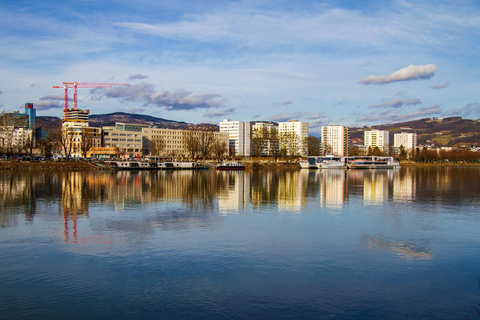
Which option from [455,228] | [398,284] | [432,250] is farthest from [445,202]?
[398,284]

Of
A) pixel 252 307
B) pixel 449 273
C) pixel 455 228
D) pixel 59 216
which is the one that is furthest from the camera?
pixel 59 216

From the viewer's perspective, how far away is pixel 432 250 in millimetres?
17266

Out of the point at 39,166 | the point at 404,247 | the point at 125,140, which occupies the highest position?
the point at 125,140

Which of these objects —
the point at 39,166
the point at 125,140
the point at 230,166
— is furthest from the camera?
the point at 125,140

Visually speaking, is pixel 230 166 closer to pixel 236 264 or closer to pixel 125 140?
pixel 125 140

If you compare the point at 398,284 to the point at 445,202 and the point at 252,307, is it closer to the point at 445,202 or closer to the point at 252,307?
the point at 252,307

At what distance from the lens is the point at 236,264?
14.8 m

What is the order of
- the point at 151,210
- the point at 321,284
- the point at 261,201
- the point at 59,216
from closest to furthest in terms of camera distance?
the point at 321,284 → the point at 59,216 → the point at 151,210 → the point at 261,201

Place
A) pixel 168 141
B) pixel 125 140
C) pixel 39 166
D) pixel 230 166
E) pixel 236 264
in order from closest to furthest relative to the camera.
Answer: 1. pixel 236 264
2. pixel 39 166
3. pixel 230 166
4. pixel 125 140
5. pixel 168 141

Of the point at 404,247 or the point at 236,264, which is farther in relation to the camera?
the point at 404,247

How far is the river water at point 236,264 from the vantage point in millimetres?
11133

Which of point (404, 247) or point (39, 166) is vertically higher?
point (39, 166)

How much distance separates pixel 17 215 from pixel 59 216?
8.90ft

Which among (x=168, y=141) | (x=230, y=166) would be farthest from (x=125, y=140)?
(x=230, y=166)
